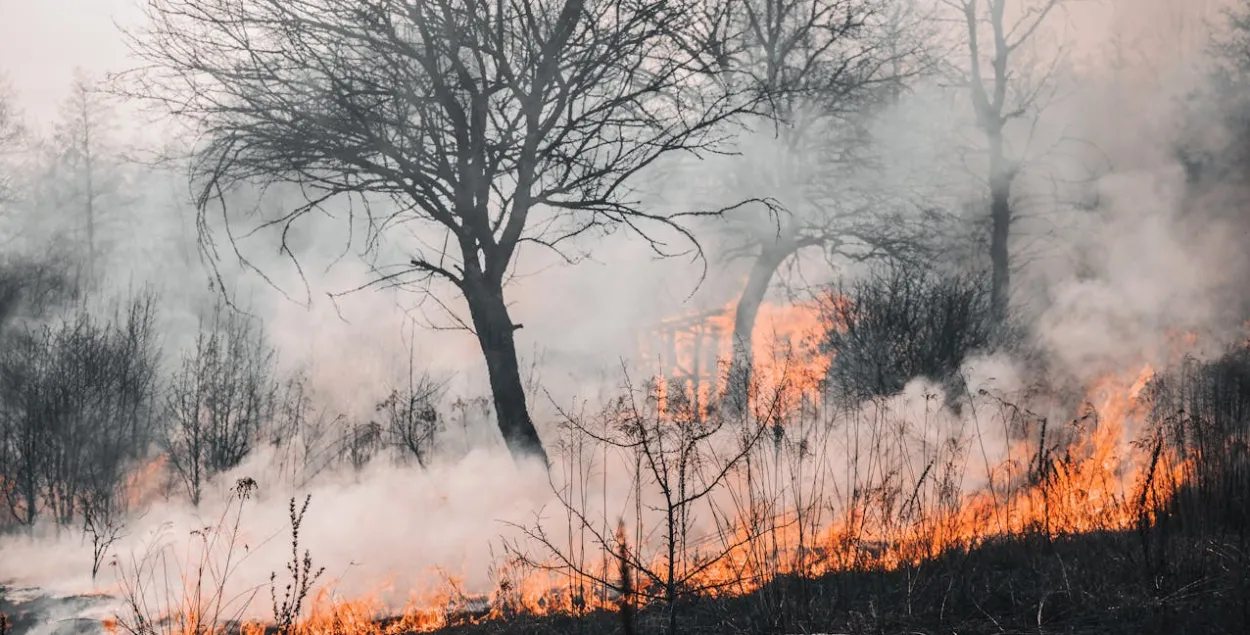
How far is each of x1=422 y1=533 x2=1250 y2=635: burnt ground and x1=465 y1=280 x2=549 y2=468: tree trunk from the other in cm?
212

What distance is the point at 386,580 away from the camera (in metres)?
6.89

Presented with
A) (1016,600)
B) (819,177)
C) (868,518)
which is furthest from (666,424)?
(819,177)

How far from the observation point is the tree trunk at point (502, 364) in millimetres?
6918

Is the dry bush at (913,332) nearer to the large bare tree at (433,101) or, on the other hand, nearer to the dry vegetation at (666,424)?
the dry vegetation at (666,424)

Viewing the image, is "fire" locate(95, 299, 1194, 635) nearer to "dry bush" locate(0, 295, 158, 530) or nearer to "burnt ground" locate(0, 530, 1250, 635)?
"burnt ground" locate(0, 530, 1250, 635)

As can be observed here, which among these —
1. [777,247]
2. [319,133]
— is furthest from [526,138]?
[777,247]

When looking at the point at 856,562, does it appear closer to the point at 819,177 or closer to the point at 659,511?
the point at 659,511

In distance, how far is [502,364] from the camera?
701 centimetres

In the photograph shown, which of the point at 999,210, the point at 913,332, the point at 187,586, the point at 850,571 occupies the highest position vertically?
the point at 999,210

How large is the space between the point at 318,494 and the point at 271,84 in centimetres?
506

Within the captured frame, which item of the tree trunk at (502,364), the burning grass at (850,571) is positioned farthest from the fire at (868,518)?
the tree trunk at (502,364)

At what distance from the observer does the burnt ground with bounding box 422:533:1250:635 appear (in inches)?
138

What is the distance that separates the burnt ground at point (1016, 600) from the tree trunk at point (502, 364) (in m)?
2.12

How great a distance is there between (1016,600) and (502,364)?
4.22 meters
